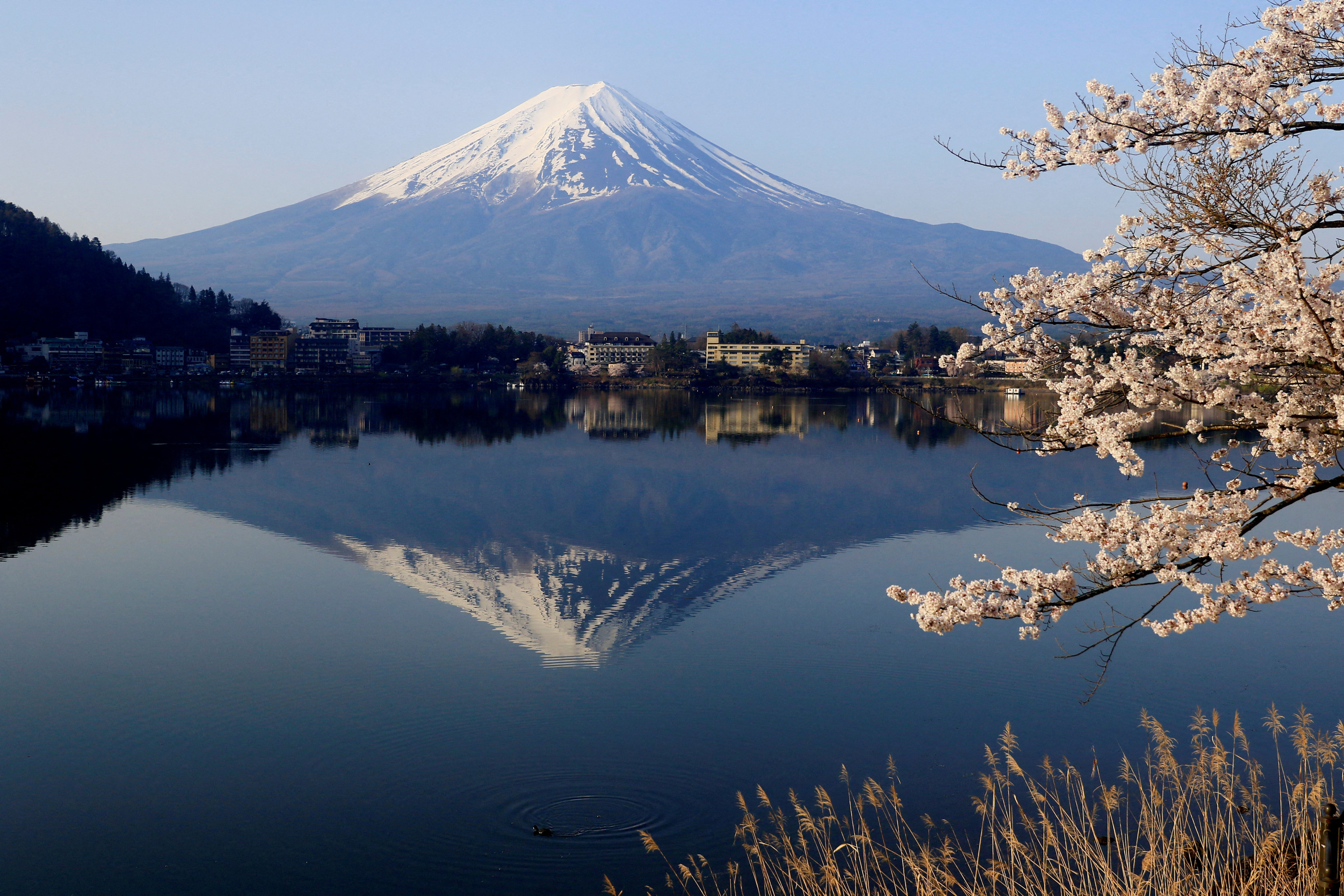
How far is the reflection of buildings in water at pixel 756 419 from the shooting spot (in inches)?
1262

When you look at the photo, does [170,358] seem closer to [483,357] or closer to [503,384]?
[483,357]

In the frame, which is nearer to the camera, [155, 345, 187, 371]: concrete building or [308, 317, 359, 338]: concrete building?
[155, 345, 187, 371]: concrete building

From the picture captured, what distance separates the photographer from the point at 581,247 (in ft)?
513

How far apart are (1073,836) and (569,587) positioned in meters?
7.56

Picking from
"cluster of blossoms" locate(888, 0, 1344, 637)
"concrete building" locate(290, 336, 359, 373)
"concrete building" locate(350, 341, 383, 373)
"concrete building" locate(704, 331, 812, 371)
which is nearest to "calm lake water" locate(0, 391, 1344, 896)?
"cluster of blossoms" locate(888, 0, 1344, 637)

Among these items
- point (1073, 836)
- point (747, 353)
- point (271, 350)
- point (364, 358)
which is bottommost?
point (1073, 836)

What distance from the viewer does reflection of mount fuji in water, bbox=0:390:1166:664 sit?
37.5 feet

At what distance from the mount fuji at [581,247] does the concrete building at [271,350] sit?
36.6 m

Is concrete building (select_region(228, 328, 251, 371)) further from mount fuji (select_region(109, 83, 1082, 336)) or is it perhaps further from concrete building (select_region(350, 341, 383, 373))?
mount fuji (select_region(109, 83, 1082, 336))

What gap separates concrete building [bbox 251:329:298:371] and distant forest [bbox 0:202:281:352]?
7.19 ft

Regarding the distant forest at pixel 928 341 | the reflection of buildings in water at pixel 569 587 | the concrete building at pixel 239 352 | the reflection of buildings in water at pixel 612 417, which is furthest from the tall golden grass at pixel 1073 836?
the concrete building at pixel 239 352

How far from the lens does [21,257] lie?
71.0 m

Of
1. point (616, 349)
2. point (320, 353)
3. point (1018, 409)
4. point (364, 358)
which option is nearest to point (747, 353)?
point (616, 349)

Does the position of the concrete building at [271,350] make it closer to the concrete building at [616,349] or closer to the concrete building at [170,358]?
the concrete building at [170,358]
